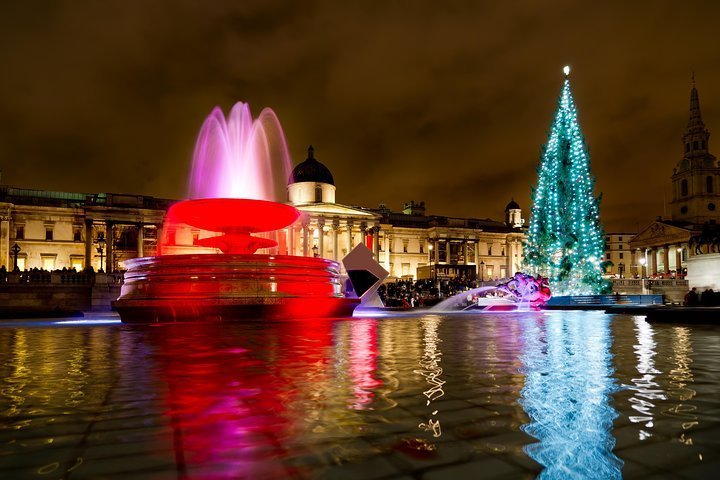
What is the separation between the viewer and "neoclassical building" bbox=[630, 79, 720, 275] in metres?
81.8

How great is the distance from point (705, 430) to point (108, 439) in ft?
8.91

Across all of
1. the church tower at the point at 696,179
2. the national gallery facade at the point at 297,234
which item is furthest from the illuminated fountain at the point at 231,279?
the church tower at the point at 696,179

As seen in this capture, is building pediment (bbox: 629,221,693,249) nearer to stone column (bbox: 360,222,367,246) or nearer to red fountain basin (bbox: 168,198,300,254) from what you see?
stone column (bbox: 360,222,367,246)

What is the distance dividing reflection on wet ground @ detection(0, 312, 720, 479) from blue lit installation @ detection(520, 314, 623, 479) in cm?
1

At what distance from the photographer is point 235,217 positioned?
Result: 571 inches

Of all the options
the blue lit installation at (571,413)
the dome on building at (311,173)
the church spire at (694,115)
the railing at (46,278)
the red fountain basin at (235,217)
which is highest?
the church spire at (694,115)

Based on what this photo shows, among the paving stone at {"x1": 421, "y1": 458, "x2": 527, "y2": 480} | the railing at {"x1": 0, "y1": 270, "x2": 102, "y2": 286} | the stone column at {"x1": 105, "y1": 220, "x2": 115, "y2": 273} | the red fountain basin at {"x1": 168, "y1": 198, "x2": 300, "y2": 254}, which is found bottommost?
the paving stone at {"x1": 421, "y1": 458, "x2": 527, "y2": 480}

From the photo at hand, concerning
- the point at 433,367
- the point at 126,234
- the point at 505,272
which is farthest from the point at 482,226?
the point at 433,367

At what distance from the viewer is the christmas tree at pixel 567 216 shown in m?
29.7

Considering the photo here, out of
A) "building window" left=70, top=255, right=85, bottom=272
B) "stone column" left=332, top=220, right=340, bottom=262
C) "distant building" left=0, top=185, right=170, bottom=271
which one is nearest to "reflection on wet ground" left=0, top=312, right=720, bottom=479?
"distant building" left=0, top=185, right=170, bottom=271

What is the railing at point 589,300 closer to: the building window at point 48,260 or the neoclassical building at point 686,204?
the building window at point 48,260

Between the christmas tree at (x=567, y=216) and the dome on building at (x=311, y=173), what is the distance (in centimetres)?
3907

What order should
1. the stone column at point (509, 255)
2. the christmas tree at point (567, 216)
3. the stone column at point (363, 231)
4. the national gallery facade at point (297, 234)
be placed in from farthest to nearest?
the stone column at point (509, 255) < the stone column at point (363, 231) < the national gallery facade at point (297, 234) < the christmas tree at point (567, 216)

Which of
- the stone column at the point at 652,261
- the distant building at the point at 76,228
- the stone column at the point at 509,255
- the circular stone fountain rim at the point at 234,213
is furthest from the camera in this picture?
the stone column at the point at 652,261
